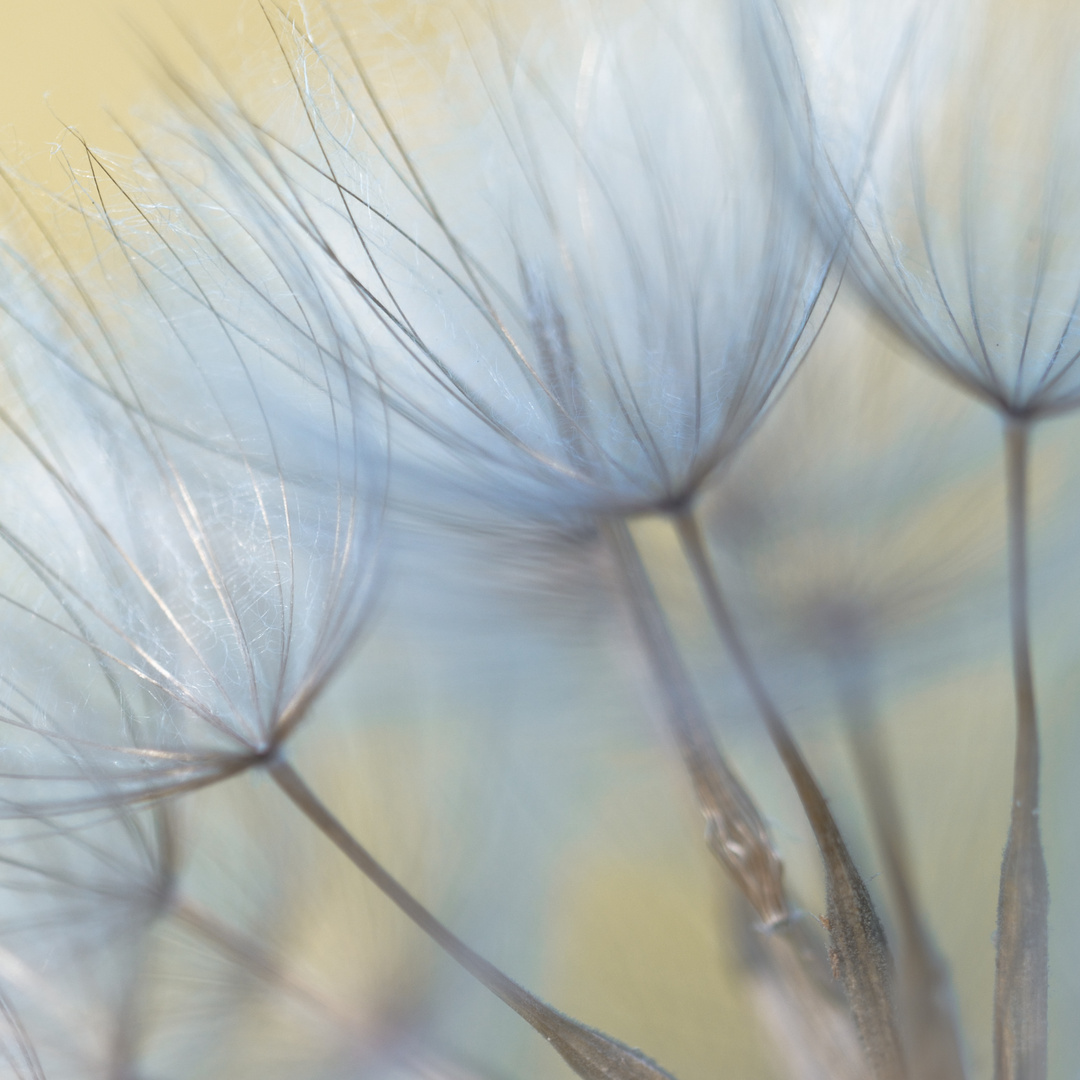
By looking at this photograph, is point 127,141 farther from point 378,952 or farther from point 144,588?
point 378,952

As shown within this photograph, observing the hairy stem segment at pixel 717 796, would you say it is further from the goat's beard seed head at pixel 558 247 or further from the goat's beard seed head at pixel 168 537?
the goat's beard seed head at pixel 168 537

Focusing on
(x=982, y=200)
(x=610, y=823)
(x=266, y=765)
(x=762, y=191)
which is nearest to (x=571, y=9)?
(x=762, y=191)

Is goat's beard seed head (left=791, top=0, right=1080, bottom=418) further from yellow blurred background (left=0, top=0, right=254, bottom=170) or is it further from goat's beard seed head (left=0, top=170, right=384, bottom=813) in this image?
yellow blurred background (left=0, top=0, right=254, bottom=170)

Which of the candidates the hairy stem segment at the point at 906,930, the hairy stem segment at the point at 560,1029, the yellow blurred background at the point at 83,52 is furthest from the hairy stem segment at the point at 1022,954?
the yellow blurred background at the point at 83,52

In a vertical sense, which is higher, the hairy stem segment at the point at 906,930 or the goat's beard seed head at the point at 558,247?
the goat's beard seed head at the point at 558,247

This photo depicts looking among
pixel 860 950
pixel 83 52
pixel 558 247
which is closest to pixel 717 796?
pixel 860 950

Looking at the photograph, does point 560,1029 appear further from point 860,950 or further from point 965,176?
point 965,176
